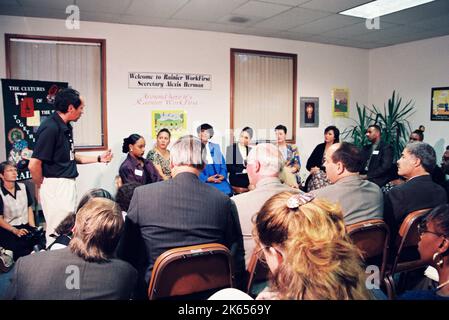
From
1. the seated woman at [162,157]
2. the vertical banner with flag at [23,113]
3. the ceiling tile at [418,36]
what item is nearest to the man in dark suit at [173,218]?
the seated woman at [162,157]

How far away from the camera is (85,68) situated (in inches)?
199

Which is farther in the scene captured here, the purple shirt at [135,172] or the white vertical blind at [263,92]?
the white vertical blind at [263,92]

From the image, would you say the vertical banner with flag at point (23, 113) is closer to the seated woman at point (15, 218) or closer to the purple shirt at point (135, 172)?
the seated woman at point (15, 218)

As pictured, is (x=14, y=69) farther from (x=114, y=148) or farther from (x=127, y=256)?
(x=127, y=256)

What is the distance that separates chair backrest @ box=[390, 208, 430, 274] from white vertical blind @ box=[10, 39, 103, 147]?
4.33m

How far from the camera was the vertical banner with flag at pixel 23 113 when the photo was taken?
4125 mm

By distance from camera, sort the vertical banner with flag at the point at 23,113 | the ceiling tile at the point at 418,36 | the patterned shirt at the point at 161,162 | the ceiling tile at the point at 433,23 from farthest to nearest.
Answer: the ceiling tile at the point at 418,36
the ceiling tile at the point at 433,23
the patterned shirt at the point at 161,162
the vertical banner with flag at the point at 23,113

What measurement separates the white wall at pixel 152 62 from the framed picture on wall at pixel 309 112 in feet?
0.41

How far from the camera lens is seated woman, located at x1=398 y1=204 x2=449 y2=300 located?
51.0 inches

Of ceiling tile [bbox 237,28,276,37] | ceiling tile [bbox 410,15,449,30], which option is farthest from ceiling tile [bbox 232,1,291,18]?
ceiling tile [bbox 410,15,449,30]

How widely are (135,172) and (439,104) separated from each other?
18.1 ft

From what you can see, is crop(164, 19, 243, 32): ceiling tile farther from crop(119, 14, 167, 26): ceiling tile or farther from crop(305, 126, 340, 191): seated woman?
crop(305, 126, 340, 191): seated woman
